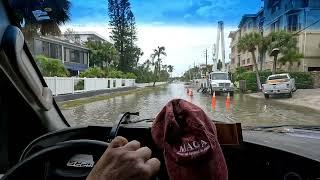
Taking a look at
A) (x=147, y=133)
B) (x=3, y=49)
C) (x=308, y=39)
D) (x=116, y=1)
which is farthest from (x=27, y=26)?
(x=308, y=39)

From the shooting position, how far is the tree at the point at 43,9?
2649 mm

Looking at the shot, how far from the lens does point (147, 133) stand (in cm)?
208

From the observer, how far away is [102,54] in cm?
378

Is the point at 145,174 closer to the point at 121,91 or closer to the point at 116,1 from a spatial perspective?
the point at 116,1

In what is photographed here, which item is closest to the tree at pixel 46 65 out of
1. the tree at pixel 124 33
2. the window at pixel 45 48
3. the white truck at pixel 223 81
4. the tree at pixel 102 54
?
the window at pixel 45 48

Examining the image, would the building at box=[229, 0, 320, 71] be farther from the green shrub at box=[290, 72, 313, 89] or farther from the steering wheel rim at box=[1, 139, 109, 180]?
the steering wheel rim at box=[1, 139, 109, 180]

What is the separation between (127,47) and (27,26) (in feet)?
2.49

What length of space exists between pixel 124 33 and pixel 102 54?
916 millimetres

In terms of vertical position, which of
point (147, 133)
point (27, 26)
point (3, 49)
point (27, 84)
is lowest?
point (147, 133)

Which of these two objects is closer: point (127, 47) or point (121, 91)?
point (127, 47)

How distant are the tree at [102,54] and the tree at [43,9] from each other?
1.41 ft

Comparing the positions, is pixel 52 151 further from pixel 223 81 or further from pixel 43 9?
pixel 223 81

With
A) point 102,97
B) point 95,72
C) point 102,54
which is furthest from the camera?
point 102,97

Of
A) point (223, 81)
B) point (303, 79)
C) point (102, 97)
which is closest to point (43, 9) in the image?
point (303, 79)
